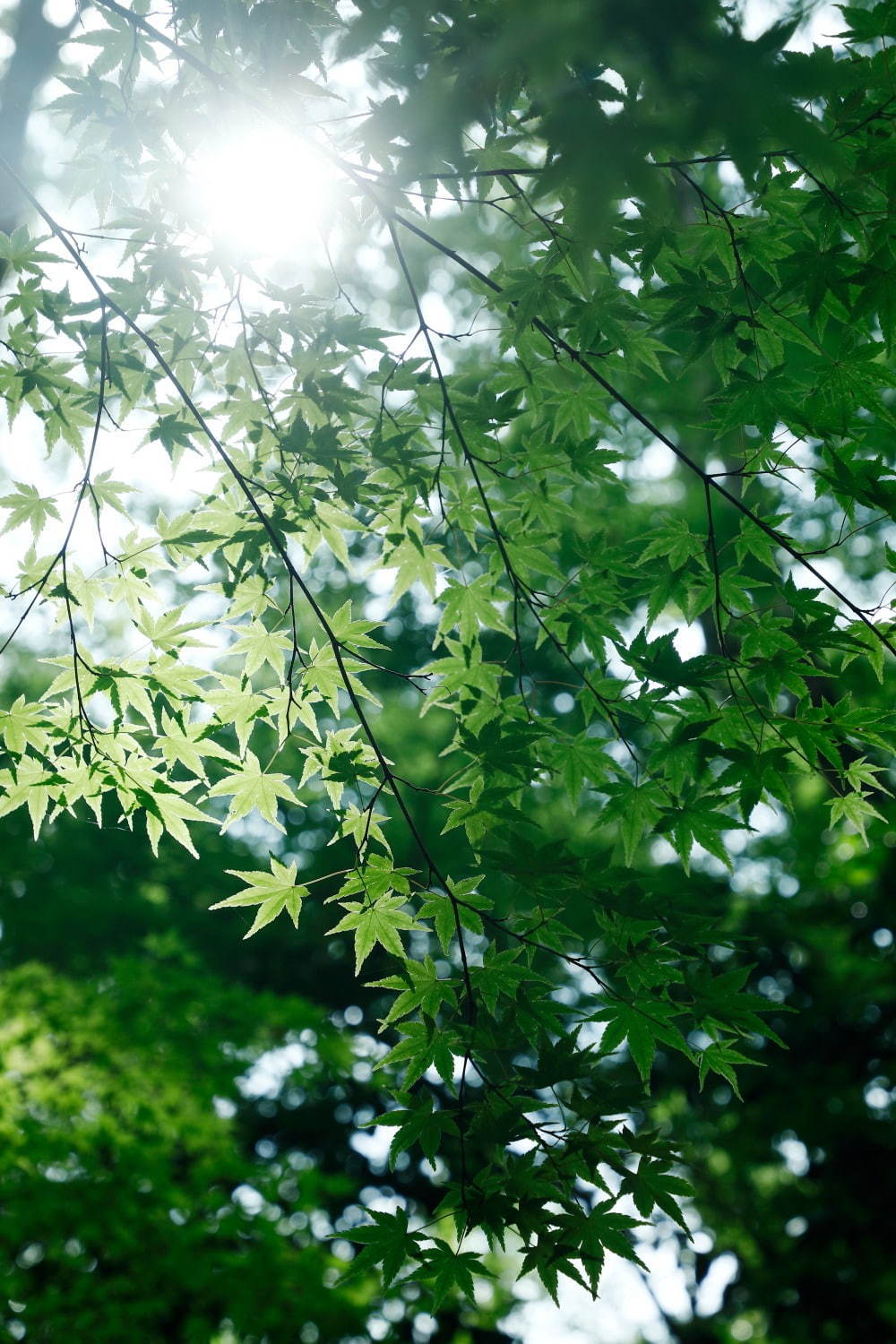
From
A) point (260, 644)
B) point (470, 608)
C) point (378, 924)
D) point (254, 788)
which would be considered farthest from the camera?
point (470, 608)

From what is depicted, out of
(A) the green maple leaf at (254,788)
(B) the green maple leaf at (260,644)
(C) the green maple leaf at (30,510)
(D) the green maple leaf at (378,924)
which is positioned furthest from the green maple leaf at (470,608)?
(C) the green maple leaf at (30,510)

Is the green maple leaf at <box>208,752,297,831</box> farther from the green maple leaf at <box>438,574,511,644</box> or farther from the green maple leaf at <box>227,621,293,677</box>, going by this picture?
the green maple leaf at <box>438,574,511,644</box>

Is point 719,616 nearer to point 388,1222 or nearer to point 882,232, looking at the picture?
point 882,232

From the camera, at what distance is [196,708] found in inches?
96.1

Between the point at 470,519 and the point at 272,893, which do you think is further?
the point at 470,519

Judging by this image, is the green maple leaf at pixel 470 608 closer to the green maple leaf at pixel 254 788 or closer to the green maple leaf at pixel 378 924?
the green maple leaf at pixel 254 788

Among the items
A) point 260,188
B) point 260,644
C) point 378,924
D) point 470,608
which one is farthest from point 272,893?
point 260,188

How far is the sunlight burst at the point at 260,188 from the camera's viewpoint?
211cm

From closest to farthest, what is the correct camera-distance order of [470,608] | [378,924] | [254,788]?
[378,924], [254,788], [470,608]

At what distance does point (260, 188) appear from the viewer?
85.5 inches

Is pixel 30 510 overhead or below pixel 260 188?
below

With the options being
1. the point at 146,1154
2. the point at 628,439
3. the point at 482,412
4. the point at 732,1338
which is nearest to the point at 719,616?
the point at 482,412

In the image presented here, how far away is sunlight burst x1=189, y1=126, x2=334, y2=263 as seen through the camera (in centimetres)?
211

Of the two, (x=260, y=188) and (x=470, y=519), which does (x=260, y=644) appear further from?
(x=260, y=188)
